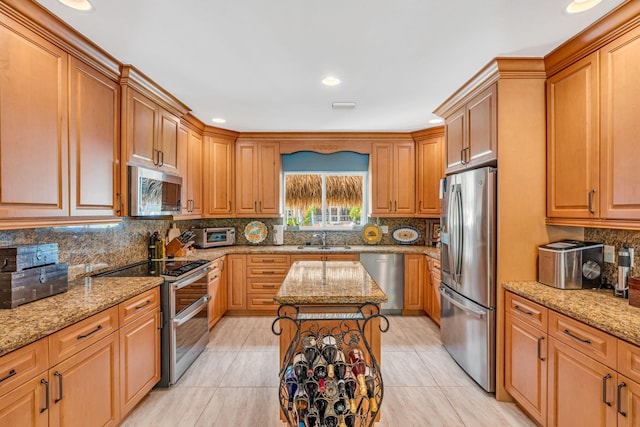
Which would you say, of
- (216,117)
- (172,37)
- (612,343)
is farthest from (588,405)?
(216,117)

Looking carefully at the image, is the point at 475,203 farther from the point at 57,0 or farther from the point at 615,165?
the point at 57,0

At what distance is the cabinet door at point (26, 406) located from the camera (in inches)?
48.9

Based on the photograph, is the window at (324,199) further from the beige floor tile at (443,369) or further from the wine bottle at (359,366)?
the wine bottle at (359,366)

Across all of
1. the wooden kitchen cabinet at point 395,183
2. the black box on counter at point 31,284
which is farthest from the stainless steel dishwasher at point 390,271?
the black box on counter at point 31,284

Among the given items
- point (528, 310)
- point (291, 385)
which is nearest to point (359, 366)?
point (291, 385)

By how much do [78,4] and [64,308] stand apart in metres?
1.64

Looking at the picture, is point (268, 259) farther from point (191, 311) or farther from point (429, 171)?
point (429, 171)

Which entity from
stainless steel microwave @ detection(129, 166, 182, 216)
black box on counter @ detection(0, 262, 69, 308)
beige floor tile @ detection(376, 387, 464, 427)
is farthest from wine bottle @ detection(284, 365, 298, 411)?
stainless steel microwave @ detection(129, 166, 182, 216)

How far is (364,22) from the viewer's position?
1830mm

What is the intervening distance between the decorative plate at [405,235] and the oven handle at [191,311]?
2.84 metres

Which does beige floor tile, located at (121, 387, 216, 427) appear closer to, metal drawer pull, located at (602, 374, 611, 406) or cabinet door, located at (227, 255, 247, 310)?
cabinet door, located at (227, 255, 247, 310)

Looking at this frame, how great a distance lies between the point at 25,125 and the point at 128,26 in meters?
0.81

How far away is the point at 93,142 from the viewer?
216cm

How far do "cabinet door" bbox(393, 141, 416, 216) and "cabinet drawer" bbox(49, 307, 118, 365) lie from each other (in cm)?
356
